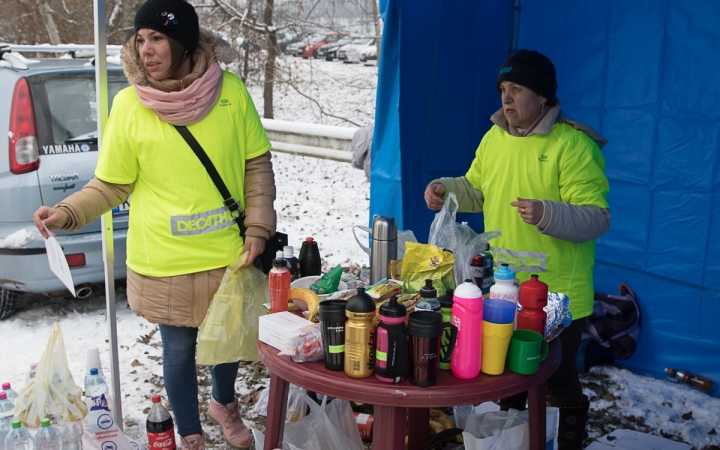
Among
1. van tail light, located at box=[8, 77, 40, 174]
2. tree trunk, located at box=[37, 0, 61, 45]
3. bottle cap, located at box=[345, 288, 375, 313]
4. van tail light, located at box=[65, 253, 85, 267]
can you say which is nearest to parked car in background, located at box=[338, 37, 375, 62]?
tree trunk, located at box=[37, 0, 61, 45]

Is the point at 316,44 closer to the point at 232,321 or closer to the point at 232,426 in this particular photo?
the point at 232,426

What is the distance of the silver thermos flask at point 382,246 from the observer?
2.74 metres

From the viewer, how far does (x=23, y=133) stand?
4340mm

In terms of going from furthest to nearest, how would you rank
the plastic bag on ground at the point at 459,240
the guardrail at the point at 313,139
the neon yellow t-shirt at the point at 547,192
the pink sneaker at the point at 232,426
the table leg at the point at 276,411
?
1. the guardrail at the point at 313,139
2. the pink sneaker at the point at 232,426
3. the neon yellow t-shirt at the point at 547,192
4. the plastic bag on ground at the point at 459,240
5. the table leg at the point at 276,411

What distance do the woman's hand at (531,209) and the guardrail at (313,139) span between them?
6.11 meters

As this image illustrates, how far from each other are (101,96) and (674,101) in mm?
3186

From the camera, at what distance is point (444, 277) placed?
2457 mm

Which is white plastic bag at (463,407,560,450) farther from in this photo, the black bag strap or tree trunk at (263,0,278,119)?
tree trunk at (263,0,278,119)

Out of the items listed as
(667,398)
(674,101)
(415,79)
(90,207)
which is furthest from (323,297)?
(674,101)

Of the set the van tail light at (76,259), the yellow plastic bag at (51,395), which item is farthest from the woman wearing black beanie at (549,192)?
the van tail light at (76,259)

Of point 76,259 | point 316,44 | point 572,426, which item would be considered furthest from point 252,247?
point 316,44

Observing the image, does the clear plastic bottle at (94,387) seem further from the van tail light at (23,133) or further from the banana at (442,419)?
the van tail light at (23,133)

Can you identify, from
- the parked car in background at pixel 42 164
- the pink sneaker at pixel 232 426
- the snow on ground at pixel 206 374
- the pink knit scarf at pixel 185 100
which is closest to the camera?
the pink knit scarf at pixel 185 100

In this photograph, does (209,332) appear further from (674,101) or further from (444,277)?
(674,101)
